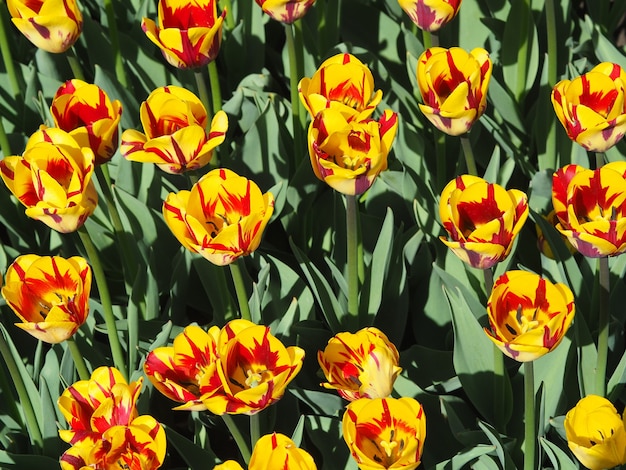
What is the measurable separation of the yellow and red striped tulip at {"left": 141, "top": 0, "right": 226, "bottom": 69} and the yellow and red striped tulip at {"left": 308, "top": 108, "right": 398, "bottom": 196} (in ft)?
1.04

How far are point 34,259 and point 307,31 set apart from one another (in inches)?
40.1

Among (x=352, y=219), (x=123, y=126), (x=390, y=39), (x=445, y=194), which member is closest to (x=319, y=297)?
(x=352, y=219)

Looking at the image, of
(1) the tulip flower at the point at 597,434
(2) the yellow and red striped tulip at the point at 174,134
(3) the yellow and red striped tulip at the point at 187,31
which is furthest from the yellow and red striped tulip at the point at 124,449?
(3) the yellow and red striped tulip at the point at 187,31

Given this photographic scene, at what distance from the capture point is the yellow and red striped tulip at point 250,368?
1205 mm

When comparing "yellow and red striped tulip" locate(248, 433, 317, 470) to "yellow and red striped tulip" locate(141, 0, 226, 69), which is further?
"yellow and red striped tulip" locate(141, 0, 226, 69)

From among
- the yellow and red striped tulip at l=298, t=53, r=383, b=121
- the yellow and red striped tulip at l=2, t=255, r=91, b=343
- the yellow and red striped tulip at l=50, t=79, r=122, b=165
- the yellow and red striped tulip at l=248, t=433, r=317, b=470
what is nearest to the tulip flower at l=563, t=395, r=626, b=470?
the yellow and red striped tulip at l=248, t=433, r=317, b=470

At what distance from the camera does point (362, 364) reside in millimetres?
1371

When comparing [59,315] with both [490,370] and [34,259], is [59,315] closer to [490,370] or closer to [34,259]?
[34,259]

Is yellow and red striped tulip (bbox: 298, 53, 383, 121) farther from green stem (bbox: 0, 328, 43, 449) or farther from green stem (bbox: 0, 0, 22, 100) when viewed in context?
green stem (bbox: 0, 0, 22, 100)

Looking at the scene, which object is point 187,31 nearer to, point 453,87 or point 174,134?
point 174,134

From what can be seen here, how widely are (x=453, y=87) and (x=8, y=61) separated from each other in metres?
1.10

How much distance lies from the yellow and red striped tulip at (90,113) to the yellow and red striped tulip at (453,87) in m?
0.50

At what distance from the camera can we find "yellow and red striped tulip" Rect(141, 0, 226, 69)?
164cm

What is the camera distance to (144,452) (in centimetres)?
125
